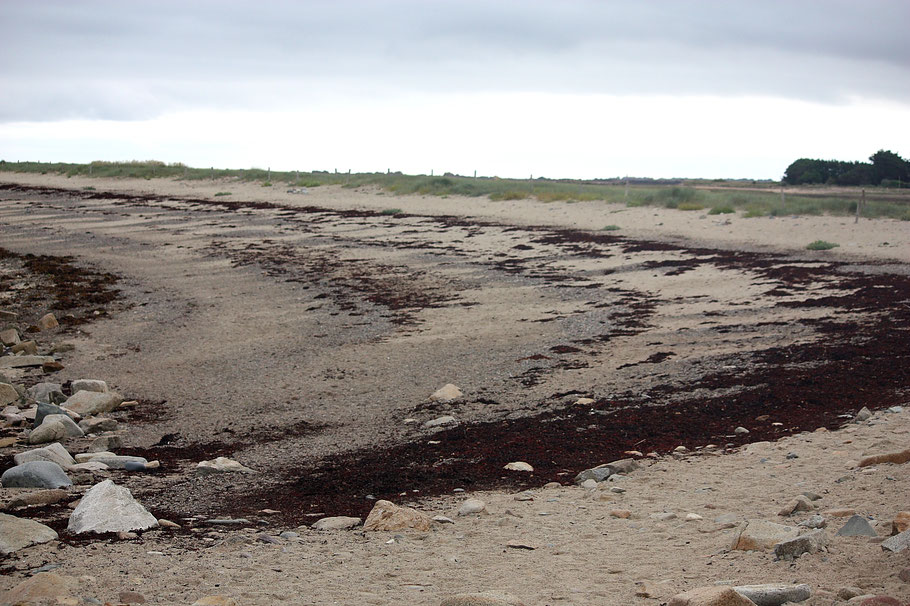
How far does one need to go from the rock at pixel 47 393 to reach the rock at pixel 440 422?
4.32 meters

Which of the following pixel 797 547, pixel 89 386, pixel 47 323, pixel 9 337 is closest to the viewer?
pixel 797 547

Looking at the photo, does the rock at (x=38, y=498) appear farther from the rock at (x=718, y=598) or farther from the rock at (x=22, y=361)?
the rock at (x=22, y=361)

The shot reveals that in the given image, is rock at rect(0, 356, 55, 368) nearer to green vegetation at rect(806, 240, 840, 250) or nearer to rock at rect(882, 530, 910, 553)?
rock at rect(882, 530, 910, 553)

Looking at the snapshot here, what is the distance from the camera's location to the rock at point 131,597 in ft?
13.2

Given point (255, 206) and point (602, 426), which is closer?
point (602, 426)

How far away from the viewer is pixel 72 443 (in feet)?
26.1

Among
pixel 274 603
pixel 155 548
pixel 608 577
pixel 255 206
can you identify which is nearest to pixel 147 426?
pixel 155 548

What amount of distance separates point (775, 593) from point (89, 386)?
8511 mm

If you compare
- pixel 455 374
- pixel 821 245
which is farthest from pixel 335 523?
pixel 821 245

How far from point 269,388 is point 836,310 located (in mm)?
8746

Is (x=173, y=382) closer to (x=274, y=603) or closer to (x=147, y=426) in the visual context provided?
(x=147, y=426)

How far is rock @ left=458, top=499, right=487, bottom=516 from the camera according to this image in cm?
578

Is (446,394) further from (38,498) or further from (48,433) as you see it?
(38,498)

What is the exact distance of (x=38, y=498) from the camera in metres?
5.78
